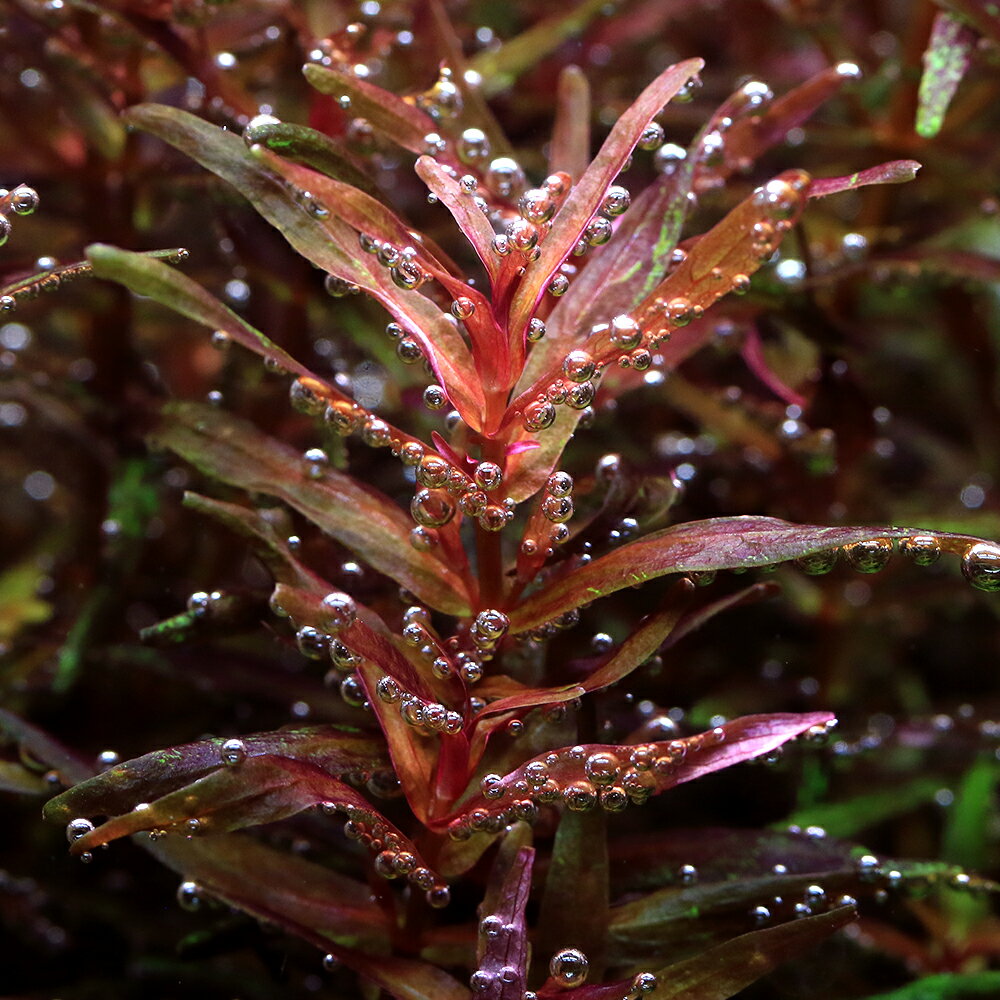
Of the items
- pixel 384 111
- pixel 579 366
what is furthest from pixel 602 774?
pixel 384 111

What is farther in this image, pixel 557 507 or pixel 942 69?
pixel 942 69

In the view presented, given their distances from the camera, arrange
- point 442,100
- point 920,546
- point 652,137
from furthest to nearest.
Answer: point 442,100
point 652,137
point 920,546

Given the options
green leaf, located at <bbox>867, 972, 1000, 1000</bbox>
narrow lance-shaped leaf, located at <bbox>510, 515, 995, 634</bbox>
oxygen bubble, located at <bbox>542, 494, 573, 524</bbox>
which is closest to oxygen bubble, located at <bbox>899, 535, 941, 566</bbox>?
narrow lance-shaped leaf, located at <bbox>510, 515, 995, 634</bbox>

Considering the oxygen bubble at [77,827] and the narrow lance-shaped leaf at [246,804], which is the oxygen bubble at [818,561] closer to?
the narrow lance-shaped leaf at [246,804]

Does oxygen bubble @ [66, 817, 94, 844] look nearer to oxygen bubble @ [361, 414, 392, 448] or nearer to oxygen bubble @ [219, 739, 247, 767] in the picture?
oxygen bubble @ [219, 739, 247, 767]

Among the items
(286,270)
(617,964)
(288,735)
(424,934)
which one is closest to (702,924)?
(617,964)

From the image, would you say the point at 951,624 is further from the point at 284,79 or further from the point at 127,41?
the point at 127,41

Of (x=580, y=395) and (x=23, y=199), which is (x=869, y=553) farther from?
(x=23, y=199)

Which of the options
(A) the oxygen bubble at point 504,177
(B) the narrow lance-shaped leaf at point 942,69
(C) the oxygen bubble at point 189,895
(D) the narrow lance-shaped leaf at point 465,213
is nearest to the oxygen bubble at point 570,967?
(C) the oxygen bubble at point 189,895
